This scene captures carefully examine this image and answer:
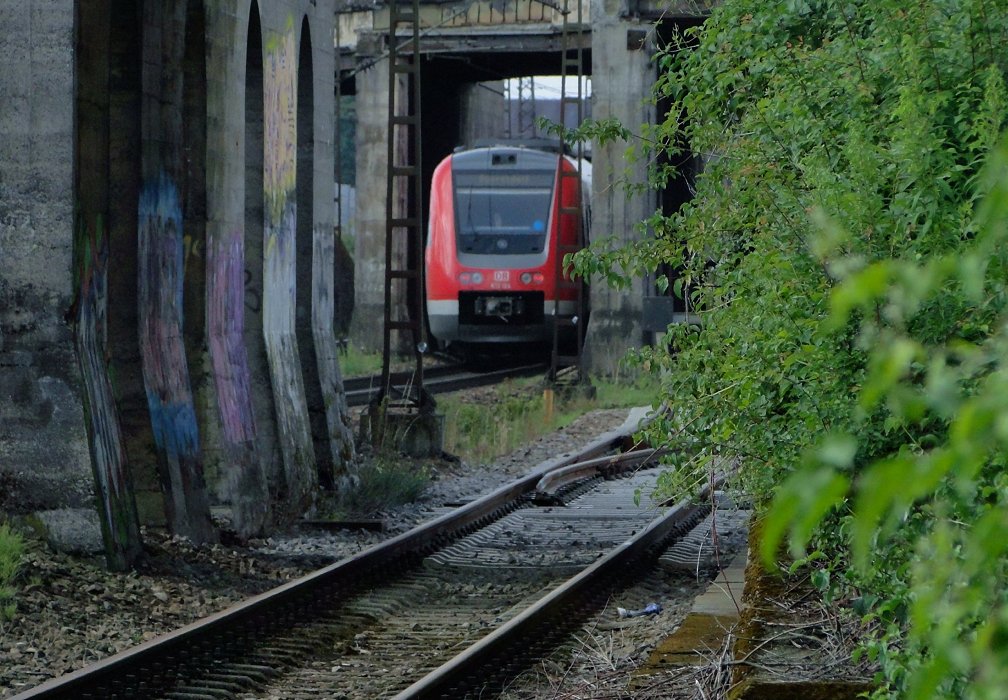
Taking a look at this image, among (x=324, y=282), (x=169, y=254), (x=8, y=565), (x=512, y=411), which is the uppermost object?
(x=169, y=254)

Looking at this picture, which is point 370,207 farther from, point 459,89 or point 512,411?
point 512,411

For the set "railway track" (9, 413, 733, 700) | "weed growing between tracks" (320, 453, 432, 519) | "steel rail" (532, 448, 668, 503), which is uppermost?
"railway track" (9, 413, 733, 700)

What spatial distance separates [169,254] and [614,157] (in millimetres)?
17145

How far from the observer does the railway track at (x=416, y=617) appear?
252 inches

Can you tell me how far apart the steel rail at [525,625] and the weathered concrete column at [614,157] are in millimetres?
16020

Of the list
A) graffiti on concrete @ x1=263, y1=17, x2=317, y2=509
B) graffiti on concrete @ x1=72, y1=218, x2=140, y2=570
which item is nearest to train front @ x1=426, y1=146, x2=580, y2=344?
graffiti on concrete @ x1=263, y1=17, x2=317, y2=509

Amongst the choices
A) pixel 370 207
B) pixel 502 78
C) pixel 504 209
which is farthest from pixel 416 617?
pixel 502 78

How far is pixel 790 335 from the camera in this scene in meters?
4.80

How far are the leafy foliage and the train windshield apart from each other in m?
17.7

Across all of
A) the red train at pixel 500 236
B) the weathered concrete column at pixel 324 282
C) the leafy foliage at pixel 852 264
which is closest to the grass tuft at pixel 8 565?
the leafy foliage at pixel 852 264

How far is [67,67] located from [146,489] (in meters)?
2.93

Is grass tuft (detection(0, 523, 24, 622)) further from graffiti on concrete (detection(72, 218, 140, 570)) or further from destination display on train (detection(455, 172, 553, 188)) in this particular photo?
destination display on train (detection(455, 172, 553, 188))

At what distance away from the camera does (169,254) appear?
10.3 meters

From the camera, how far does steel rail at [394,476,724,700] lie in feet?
20.5
